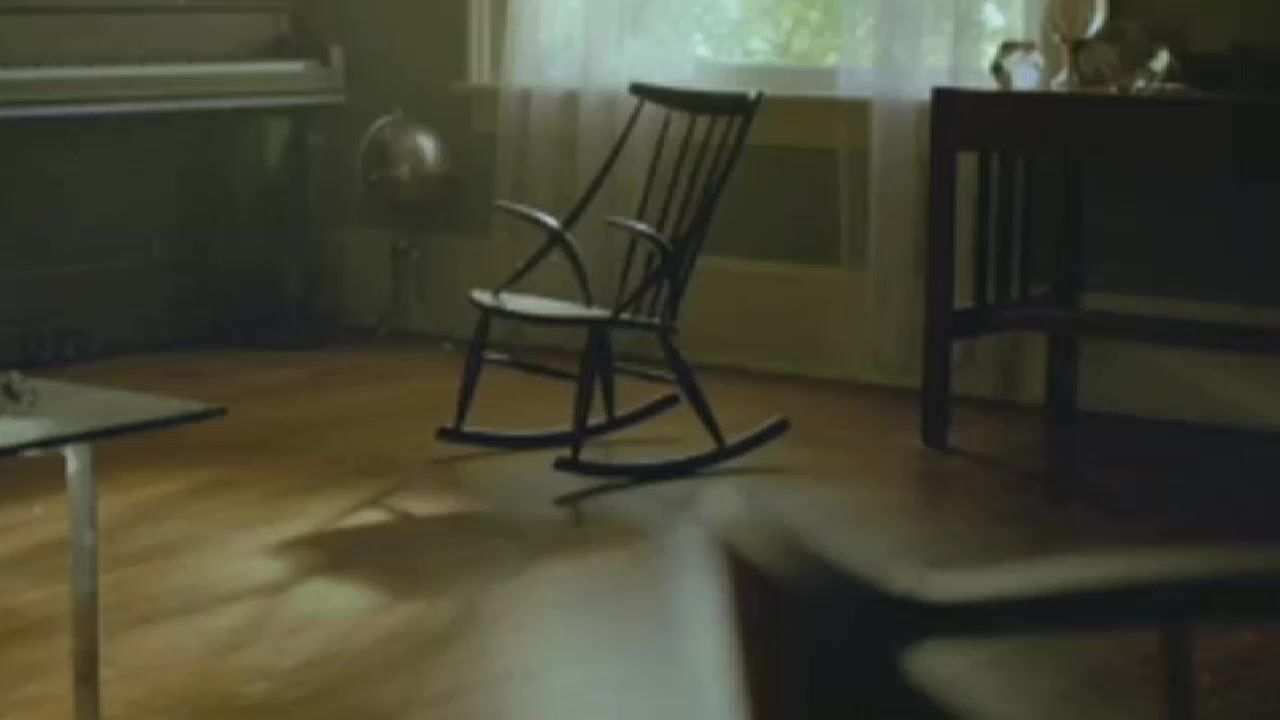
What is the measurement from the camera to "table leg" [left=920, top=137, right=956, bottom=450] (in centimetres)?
490

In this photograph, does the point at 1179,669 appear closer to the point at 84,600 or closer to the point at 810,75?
the point at 84,600

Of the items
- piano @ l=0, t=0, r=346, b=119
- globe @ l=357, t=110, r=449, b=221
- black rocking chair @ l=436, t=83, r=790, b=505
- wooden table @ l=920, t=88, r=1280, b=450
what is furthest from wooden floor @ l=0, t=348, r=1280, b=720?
piano @ l=0, t=0, r=346, b=119

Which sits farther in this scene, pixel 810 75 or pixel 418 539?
pixel 810 75

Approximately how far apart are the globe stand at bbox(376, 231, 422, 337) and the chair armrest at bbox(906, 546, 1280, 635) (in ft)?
16.5

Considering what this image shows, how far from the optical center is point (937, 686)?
145 cm

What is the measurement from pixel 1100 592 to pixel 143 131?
16.5 ft

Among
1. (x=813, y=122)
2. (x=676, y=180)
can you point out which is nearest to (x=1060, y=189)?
(x=813, y=122)

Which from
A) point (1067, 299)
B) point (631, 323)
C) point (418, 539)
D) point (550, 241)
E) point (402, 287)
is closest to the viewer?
point (418, 539)

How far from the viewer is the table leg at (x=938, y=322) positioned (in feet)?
16.1

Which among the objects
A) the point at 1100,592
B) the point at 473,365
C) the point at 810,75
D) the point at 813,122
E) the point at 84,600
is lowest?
the point at 84,600

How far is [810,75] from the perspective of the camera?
588cm

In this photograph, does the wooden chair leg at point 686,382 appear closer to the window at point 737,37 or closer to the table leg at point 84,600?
the window at point 737,37

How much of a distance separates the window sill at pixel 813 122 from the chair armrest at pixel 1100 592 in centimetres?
415

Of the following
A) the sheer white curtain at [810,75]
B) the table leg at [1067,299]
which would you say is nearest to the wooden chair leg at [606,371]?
the sheer white curtain at [810,75]
